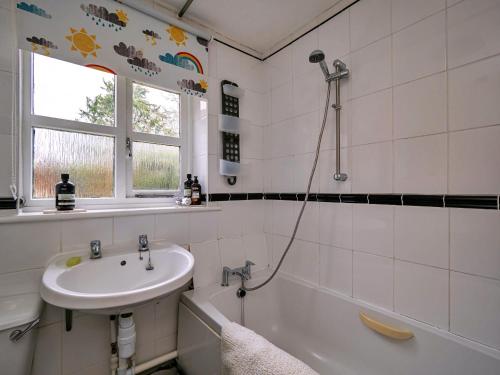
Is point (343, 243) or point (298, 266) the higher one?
point (343, 243)

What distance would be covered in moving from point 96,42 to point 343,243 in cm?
170

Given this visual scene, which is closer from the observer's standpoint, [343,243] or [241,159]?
[343,243]

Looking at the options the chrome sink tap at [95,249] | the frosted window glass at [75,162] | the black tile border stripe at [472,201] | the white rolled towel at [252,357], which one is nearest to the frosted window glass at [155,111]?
the frosted window glass at [75,162]

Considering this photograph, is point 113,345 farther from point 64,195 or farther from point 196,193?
point 196,193

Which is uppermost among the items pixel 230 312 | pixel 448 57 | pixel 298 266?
pixel 448 57

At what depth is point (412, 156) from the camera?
1.09 meters

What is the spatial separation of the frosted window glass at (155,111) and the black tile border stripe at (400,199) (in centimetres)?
57

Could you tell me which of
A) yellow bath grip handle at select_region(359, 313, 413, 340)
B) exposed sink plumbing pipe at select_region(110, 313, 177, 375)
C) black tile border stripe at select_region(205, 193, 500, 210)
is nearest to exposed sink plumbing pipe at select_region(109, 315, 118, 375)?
exposed sink plumbing pipe at select_region(110, 313, 177, 375)

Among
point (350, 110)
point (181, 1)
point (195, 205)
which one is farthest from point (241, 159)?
point (181, 1)

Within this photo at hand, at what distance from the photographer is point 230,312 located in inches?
58.9

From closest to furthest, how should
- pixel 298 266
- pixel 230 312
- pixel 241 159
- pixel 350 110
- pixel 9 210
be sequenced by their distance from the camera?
pixel 9 210 < pixel 350 110 < pixel 230 312 < pixel 298 266 < pixel 241 159

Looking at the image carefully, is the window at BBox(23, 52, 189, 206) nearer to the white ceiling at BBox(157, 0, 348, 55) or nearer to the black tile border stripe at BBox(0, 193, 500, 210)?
the black tile border stripe at BBox(0, 193, 500, 210)

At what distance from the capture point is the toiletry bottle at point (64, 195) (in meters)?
1.13

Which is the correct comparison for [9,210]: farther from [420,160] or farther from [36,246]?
[420,160]
